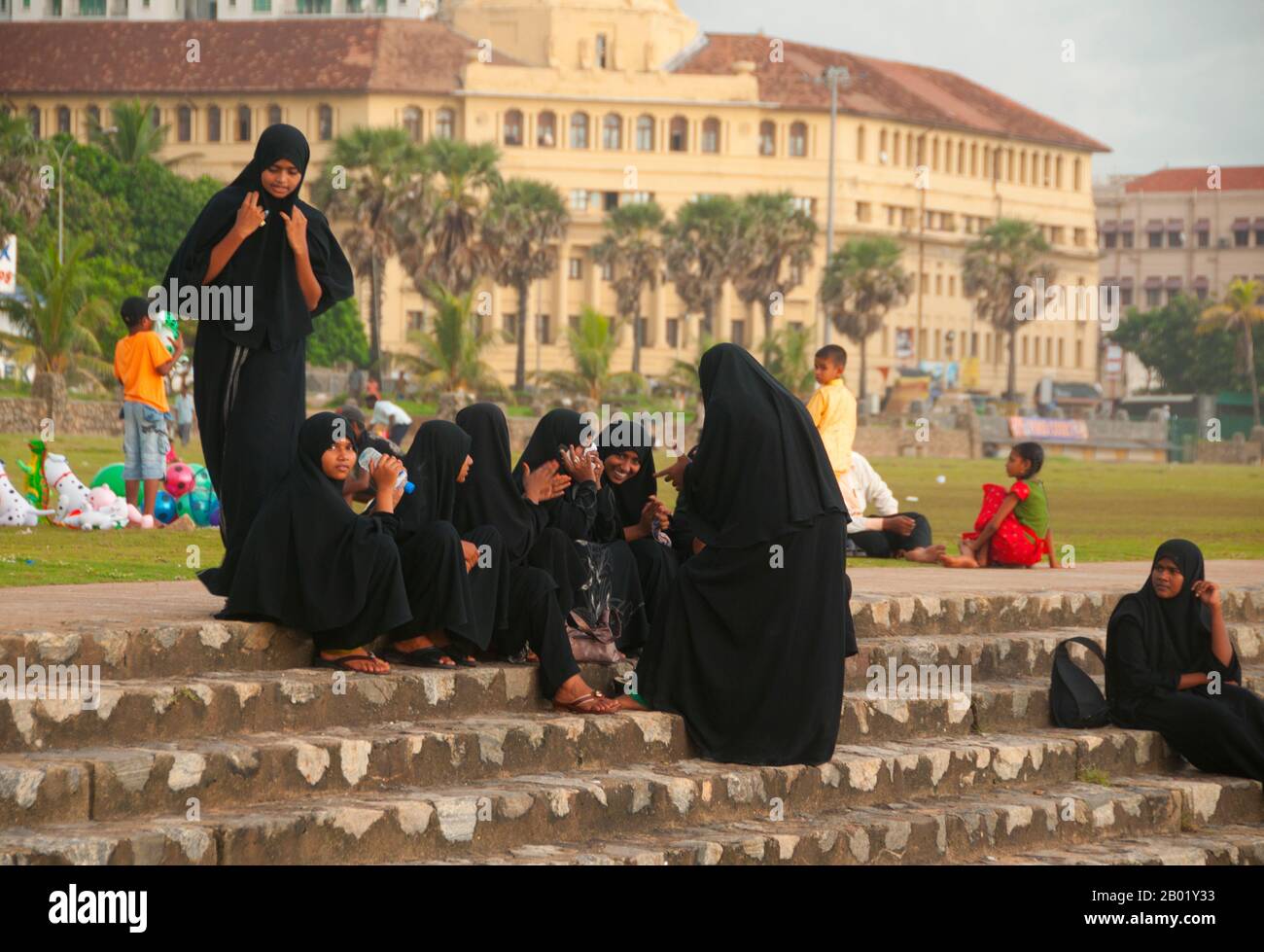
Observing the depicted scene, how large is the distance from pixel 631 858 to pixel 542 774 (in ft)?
2.36

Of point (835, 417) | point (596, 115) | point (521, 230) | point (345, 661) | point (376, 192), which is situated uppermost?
point (596, 115)

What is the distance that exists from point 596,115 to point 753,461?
9186 cm

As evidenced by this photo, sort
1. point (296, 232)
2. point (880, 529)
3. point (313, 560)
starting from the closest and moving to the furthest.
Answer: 1. point (313, 560)
2. point (296, 232)
3. point (880, 529)

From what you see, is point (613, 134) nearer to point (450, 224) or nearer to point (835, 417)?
point (450, 224)

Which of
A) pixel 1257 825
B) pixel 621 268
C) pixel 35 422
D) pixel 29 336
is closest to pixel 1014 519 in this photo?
pixel 1257 825

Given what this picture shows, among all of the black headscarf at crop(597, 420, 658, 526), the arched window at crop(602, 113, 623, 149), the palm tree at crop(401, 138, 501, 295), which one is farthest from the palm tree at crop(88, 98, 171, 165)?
the black headscarf at crop(597, 420, 658, 526)

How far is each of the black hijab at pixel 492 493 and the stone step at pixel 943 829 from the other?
1501 mm

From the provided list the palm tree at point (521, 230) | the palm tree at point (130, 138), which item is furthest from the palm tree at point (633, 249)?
the palm tree at point (130, 138)

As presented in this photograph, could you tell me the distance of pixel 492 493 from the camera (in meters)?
8.50

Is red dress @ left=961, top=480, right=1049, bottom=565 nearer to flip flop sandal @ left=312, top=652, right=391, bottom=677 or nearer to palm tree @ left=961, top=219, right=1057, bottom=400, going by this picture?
flip flop sandal @ left=312, top=652, right=391, bottom=677

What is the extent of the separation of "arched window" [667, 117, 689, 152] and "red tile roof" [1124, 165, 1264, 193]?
3851cm

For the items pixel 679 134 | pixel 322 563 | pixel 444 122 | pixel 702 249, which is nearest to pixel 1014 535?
pixel 322 563
